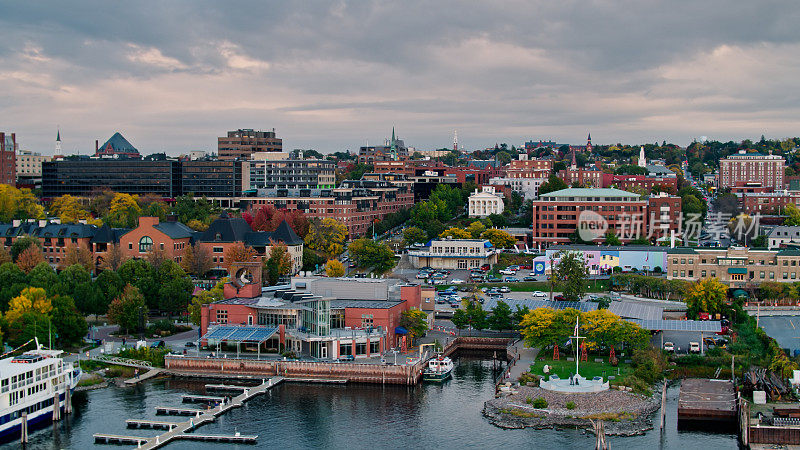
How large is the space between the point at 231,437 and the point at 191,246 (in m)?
47.8

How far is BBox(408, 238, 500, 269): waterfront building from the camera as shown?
308 ft

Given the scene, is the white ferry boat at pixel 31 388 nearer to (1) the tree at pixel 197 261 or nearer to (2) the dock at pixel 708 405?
(2) the dock at pixel 708 405

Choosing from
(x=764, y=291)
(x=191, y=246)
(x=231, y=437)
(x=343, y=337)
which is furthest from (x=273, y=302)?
(x=764, y=291)

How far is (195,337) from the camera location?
6141 centimetres

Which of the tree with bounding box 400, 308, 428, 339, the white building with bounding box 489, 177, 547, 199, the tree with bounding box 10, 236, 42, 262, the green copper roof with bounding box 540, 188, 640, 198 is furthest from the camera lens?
the white building with bounding box 489, 177, 547, 199

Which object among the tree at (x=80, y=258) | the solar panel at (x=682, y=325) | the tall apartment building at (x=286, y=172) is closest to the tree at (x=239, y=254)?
the tree at (x=80, y=258)

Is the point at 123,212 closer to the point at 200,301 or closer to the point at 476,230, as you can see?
the point at 476,230

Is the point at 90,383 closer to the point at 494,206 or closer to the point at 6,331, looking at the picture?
the point at 6,331

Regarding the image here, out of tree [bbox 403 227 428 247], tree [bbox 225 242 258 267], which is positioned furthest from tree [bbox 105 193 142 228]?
tree [bbox 403 227 428 247]

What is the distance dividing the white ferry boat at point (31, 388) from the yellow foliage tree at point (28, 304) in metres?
9.92

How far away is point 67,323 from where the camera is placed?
57.6 metres

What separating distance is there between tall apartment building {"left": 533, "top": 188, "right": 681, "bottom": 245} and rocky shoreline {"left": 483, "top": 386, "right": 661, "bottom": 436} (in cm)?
5479

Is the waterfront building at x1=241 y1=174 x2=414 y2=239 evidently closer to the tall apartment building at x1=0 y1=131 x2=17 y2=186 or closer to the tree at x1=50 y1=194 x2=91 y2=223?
the tree at x1=50 y1=194 x2=91 y2=223


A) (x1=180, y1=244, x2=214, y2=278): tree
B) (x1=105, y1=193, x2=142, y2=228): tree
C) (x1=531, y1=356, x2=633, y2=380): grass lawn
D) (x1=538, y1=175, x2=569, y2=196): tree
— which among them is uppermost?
(x1=538, y1=175, x2=569, y2=196): tree
